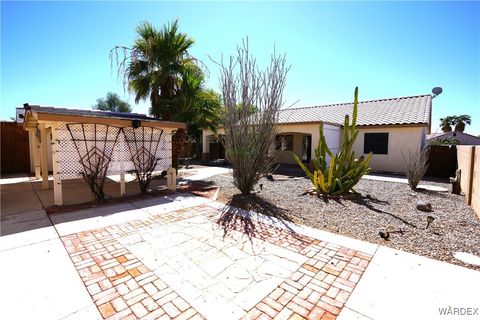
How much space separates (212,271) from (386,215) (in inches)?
183

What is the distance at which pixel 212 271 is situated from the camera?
2.92 metres

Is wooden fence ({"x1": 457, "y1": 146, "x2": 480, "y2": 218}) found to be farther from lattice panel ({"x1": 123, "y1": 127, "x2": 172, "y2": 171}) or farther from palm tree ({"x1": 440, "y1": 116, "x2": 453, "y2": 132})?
palm tree ({"x1": 440, "y1": 116, "x2": 453, "y2": 132})

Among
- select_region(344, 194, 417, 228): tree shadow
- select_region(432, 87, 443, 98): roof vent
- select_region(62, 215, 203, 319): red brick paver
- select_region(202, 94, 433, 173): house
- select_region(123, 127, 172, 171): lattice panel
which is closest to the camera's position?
select_region(62, 215, 203, 319): red brick paver

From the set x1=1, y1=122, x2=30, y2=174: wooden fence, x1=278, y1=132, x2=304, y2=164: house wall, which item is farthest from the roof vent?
x1=1, y1=122, x2=30, y2=174: wooden fence

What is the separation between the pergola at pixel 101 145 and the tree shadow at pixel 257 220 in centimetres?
306

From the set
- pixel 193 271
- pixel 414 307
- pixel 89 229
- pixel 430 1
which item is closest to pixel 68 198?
pixel 89 229

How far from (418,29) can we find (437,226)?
24.2ft

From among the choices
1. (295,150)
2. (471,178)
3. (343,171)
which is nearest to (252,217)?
(343,171)

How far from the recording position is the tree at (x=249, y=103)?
6.40 metres

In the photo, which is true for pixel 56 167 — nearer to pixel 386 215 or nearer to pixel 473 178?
pixel 386 215

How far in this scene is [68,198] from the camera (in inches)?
260

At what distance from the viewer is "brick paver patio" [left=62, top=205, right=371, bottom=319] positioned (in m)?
2.28

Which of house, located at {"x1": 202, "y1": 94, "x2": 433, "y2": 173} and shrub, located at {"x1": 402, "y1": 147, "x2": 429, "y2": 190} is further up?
house, located at {"x1": 202, "y1": 94, "x2": 433, "y2": 173}

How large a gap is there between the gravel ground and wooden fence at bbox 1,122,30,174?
11380mm
